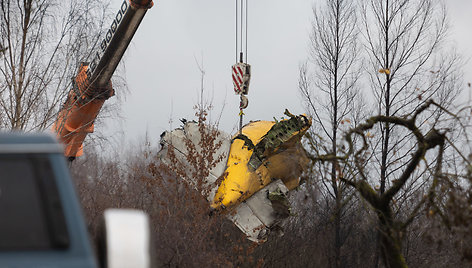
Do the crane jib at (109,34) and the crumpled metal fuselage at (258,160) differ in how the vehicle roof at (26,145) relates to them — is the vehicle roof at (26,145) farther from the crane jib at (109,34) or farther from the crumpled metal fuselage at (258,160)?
the crumpled metal fuselage at (258,160)

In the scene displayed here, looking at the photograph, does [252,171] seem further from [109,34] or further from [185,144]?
[109,34]

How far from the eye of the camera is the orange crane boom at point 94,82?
11828 millimetres

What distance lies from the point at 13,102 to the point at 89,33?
2882 mm

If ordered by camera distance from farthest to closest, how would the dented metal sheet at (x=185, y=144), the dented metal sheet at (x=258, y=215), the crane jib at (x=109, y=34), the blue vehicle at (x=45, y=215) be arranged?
the dented metal sheet at (x=185, y=144) → the dented metal sheet at (x=258, y=215) → the crane jib at (x=109, y=34) → the blue vehicle at (x=45, y=215)

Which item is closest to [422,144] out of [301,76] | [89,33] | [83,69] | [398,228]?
[398,228]

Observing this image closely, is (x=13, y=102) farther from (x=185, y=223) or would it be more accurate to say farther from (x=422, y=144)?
(x=422, y=144)

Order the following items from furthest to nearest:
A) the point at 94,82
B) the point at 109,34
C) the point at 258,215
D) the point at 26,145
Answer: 1. the point at 258,215
2. the point at 94,82
3. the point at 109,34
4. the point at 26,145

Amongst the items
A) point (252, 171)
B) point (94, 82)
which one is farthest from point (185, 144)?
point (94, 82)

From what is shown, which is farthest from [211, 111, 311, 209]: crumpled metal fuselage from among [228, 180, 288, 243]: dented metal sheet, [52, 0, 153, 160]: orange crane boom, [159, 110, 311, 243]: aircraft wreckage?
[52, 0, 153, 160]: orange crane boom

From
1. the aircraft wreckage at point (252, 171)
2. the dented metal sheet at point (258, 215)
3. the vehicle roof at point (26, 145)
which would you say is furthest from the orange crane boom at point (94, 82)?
the vehicle roof at point (26, 145)

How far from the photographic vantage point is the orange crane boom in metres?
11.8

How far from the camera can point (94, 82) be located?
1300 cm

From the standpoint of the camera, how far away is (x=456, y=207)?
21.0 ft

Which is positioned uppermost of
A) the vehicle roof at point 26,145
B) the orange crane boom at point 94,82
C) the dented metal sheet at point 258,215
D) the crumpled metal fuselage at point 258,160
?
the orange crane boom at point 94,82
